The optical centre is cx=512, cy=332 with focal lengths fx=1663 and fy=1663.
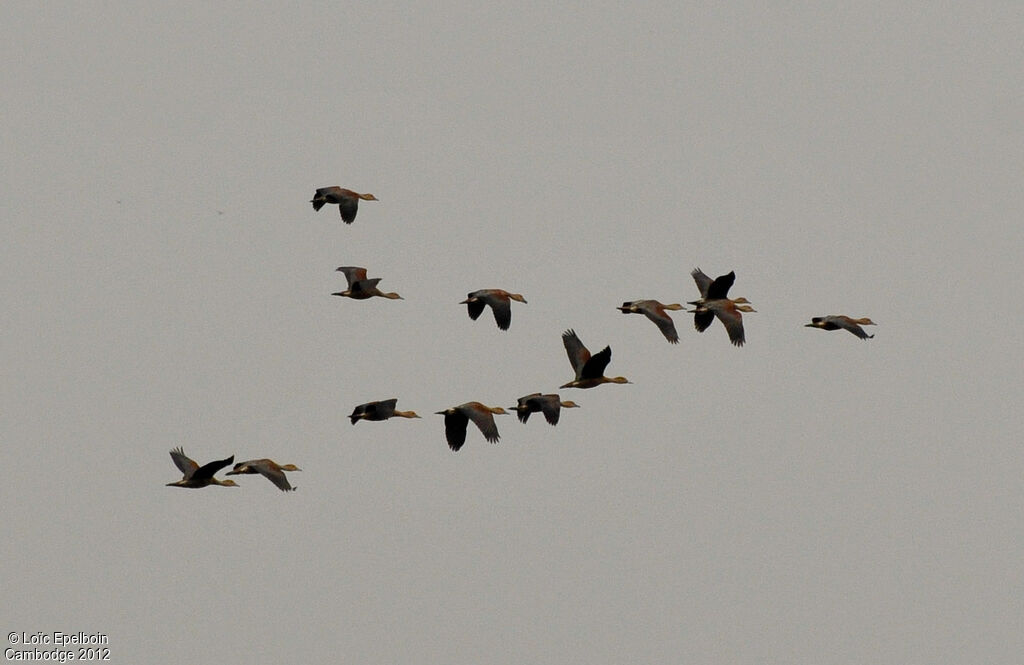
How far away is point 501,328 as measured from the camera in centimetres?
3900

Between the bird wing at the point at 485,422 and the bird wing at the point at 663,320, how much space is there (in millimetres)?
Result: 4683

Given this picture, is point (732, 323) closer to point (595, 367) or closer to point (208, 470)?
point (595, 367)

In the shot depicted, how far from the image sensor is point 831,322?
40.6 meters

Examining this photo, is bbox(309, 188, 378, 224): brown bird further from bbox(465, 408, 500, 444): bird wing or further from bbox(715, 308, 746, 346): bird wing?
bbox(715, 308, 746, 346): bird wing

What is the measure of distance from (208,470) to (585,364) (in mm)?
9266

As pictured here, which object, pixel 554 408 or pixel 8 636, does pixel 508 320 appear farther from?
pixel 8 636

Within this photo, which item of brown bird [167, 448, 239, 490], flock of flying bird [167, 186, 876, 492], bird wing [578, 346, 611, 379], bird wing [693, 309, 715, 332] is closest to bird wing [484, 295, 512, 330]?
flock of flying bird [167, 186, 876, 492]

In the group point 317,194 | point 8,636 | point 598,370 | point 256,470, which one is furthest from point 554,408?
point 8,636

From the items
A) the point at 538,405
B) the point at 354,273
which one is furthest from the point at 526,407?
the point at 354,273

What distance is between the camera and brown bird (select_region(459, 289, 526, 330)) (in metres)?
39.9

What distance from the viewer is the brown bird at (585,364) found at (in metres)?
38.4

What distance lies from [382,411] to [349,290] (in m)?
5.37

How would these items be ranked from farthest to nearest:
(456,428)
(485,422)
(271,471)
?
(456,428) → (271,471) → (485,422)

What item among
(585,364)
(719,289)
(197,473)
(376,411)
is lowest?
(197,473)
